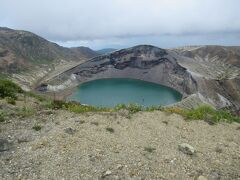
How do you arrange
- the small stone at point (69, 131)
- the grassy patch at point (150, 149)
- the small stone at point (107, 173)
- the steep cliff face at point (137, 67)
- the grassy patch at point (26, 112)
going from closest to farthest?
the small stone at point (107, 173), the grassy patch at point (150, 149), the small stone at point (69, 131), the grassy patch at point (26, 112), the steep cliff face at point (137, 67)

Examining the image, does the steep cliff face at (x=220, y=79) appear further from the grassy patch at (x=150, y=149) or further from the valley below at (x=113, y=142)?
the grassy patch at (x=150, y=149)

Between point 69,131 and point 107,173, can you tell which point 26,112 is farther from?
point 107,173

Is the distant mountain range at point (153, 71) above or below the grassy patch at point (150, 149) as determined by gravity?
below

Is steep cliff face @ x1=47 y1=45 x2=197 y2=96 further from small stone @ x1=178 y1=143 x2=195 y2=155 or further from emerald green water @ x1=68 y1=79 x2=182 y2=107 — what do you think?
small stone @ x1=178 y1=143 x2=195 y2=155

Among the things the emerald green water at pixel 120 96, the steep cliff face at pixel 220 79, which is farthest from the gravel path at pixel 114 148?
the steep cliff face at pixel 220 79

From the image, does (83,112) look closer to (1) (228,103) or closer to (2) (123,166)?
(2) (123,166)

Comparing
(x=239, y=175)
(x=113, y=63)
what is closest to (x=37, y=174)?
(x=239, y=175)

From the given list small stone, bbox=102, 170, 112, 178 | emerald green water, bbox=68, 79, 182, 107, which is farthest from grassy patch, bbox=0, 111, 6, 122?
emerald green water, bbox=68, 79, 182, 107

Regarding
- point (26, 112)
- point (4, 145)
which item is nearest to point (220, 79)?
point (26, 112)
